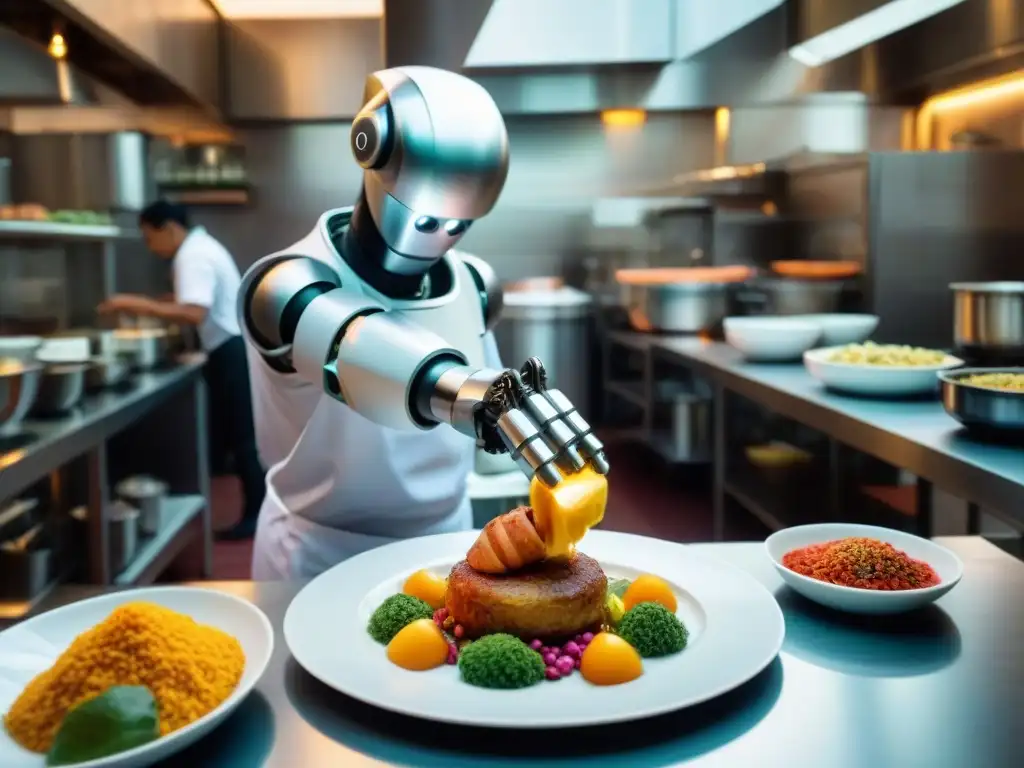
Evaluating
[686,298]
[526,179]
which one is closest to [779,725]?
[686,298]

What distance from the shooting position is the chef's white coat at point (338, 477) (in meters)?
1.26

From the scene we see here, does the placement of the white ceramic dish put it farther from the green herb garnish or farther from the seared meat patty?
the green herb garnish

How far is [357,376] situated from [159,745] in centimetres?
40

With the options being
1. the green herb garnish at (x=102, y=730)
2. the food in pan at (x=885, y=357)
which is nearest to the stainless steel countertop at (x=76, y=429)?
the green herb garnish at (x=102, y=730)

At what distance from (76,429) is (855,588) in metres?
1.72

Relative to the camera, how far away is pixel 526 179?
5.27 meters

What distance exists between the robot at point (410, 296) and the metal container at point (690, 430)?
2.74 meters

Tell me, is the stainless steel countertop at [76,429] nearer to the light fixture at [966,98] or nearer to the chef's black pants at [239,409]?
the chef's black pants at [239,409]

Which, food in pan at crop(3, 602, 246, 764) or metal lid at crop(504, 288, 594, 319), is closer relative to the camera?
food in pan at crop(3, 602, 246, 764)

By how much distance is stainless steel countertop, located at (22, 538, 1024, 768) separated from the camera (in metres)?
0.66

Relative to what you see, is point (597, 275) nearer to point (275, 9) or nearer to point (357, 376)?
point (275, 9)

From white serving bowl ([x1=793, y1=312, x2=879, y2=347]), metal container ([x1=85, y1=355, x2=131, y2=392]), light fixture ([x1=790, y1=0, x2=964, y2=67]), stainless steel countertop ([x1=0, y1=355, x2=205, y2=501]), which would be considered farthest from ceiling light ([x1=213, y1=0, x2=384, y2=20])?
white serving bowl ([x1=793, y1=312, x2=879, y2=347])

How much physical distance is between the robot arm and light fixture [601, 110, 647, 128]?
4374 mm

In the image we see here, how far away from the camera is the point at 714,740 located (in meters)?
0.68
